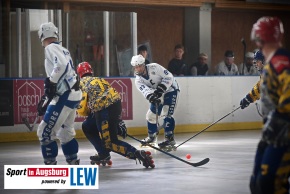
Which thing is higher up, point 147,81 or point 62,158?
point 147,81

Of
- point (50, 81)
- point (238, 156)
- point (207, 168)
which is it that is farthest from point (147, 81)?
point (50, 81)

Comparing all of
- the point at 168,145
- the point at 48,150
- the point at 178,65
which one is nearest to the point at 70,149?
the point at 48,150

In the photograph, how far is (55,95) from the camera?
1109 cm

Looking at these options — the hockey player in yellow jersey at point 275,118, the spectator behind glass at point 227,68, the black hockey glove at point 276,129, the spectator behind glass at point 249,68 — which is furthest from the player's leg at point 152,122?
the black hockey glove at point 276,129

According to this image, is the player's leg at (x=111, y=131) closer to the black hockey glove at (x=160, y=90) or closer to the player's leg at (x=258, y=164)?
the black hockey glove at (x=160, y=90)

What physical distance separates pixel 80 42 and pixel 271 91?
14.4 meters

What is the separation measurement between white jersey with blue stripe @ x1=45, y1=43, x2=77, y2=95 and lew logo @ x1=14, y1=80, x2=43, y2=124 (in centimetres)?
710

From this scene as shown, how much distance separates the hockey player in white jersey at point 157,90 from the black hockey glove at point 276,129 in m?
8.68

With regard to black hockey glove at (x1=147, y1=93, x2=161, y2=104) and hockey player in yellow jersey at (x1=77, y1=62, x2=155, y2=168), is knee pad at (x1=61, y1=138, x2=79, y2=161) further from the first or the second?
black hockey glove at (x1=147, y1=93, x2=161, y2=104)

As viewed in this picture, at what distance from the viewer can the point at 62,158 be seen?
1429cm

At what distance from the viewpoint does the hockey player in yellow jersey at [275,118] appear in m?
6.73

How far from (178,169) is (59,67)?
8.11 feet

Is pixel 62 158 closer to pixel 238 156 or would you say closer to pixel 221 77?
pixel 238 156

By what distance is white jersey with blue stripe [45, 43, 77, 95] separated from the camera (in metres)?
11.0
